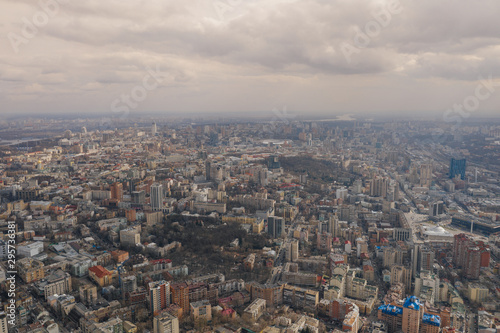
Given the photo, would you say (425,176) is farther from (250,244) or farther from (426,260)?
(250,244)

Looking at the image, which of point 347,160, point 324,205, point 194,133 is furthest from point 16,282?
point 194,133

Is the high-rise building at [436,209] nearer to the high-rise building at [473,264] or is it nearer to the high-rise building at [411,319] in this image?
the high-rise building at [473,264]

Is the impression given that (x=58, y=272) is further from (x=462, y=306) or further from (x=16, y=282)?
(x=462, y=306)

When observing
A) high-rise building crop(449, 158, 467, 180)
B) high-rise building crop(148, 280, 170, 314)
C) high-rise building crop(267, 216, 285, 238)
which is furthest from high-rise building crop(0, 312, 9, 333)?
high-rise building crop(449, 158, 467, 180)

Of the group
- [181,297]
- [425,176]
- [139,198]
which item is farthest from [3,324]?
[425,176]

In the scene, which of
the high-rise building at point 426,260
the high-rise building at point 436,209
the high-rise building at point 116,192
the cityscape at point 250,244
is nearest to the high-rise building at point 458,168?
the cityscape at point 250,244
